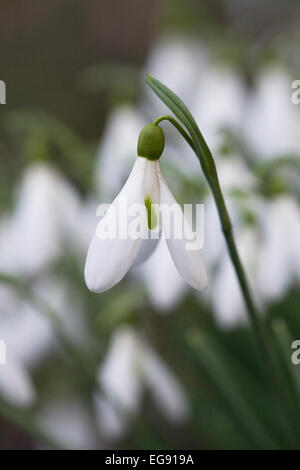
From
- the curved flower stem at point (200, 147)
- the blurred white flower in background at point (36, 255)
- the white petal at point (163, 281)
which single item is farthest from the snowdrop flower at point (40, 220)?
the curved flower stem at point (200, 147)

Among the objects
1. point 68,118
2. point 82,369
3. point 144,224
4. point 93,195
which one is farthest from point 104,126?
point 144,224

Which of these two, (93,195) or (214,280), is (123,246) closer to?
(214,280)

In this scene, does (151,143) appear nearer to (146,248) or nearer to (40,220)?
(146,248)

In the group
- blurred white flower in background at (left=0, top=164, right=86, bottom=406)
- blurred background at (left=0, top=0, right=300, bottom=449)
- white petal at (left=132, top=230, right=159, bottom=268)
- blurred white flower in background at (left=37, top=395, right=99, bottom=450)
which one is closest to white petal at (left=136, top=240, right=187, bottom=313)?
blurred background at (left=0, top=0, right=300, bottom=449)

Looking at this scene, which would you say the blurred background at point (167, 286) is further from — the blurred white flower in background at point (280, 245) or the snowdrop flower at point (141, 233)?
the snowdrop flower at point (141, 233)

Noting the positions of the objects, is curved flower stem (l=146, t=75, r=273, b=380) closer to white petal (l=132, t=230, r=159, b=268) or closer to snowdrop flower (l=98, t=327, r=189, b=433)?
white petal (l=132, t=230, r=159, b=268)

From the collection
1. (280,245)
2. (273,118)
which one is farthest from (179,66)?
(280,245)

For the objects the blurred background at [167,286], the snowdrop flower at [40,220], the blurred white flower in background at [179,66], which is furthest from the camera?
the blurred white flower in background at [179,66]
